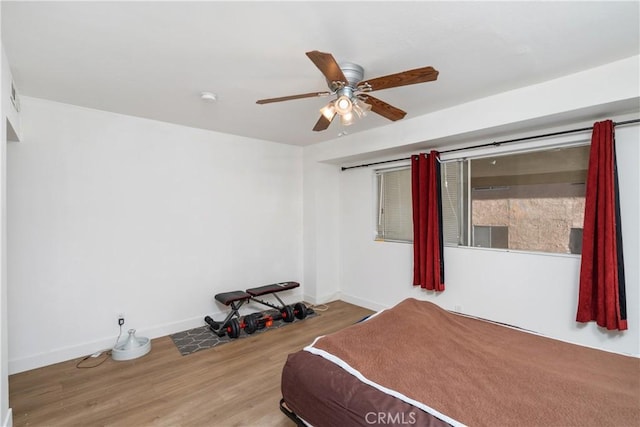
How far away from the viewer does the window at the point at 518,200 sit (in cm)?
281

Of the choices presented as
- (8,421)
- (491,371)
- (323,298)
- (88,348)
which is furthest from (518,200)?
(88,348)

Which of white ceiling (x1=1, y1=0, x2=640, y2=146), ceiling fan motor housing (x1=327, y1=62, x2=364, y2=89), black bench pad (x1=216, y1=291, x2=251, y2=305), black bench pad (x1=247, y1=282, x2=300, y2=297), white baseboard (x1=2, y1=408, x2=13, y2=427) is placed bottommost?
white baseboard (x1=2, y1=408, x2=13, y2=427)

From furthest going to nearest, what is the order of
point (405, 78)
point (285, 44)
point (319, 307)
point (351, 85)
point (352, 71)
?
point (319, 307), point (352, 71), point (351, 85), point (285, 44), point (405, 78)

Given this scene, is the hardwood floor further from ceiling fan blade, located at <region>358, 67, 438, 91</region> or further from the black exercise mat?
ceiling fan blade, located at <region>358, 67, 438, 91</region>

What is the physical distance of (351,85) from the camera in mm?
2070

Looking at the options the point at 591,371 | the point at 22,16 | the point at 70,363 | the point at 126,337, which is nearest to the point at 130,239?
the point at 126,337

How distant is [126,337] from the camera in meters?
3.29

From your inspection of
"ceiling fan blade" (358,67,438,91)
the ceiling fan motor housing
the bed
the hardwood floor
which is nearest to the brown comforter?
the bed

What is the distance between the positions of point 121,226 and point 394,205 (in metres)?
3.39

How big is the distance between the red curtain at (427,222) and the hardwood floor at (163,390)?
1.63 metres

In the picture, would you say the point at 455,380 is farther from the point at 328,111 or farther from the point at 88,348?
the point at 88,348

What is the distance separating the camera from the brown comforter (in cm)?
137

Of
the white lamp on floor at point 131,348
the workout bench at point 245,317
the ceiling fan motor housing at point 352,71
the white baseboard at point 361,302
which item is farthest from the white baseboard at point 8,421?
the white baseboard at point 361,302

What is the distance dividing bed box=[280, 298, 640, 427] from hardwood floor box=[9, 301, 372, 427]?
2.07 feet
